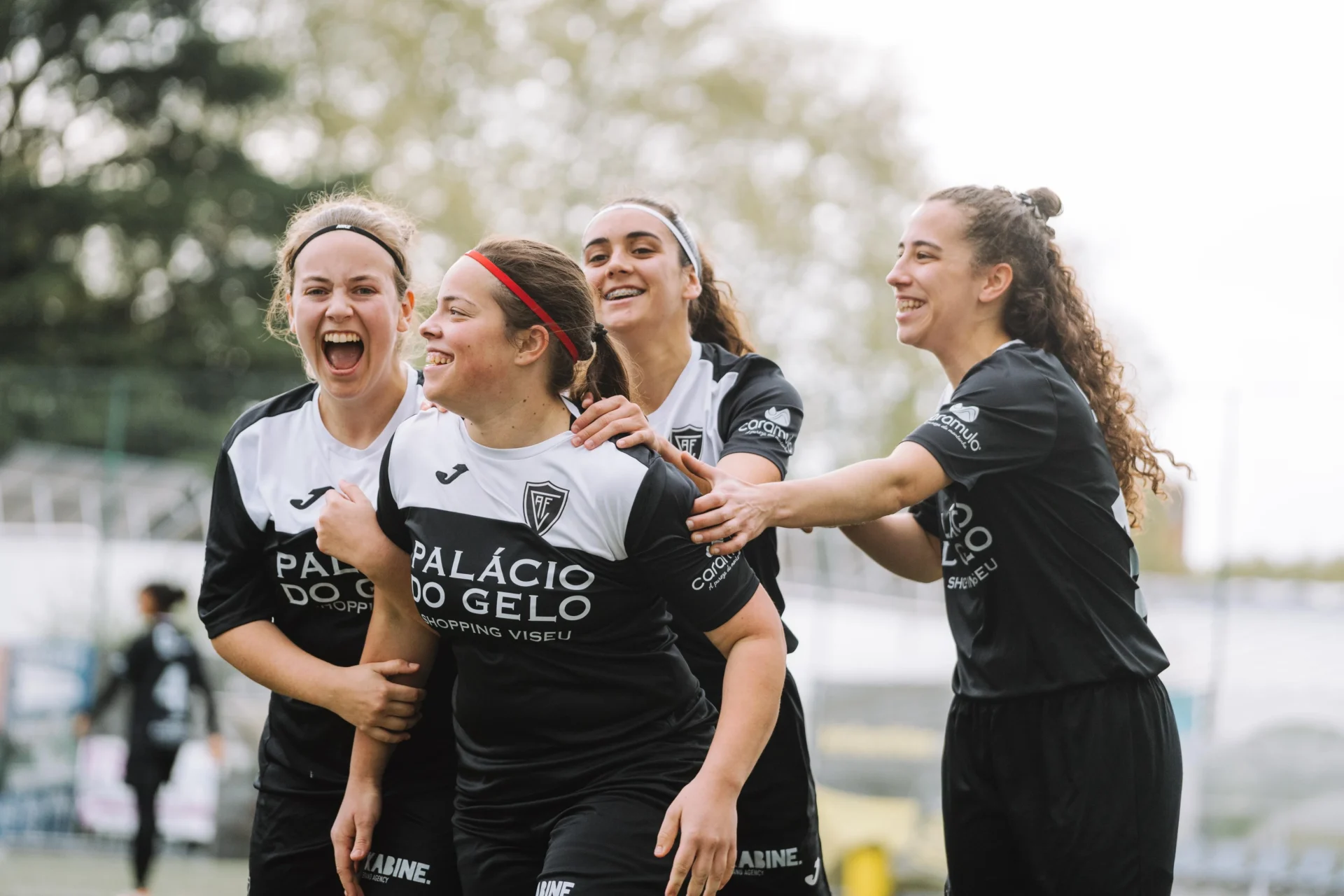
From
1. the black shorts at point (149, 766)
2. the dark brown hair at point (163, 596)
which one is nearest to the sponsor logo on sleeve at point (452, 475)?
the black shorts at point (149, 766)

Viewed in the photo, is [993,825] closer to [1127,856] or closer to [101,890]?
[1127,856]

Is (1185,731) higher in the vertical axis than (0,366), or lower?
lower

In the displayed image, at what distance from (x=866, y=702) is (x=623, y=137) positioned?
15400 millimetres

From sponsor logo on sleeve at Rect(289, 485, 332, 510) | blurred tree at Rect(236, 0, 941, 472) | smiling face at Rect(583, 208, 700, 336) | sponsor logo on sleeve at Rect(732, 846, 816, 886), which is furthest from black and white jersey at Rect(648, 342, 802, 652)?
blurred tree at Rect(236, 0, 941, 472)

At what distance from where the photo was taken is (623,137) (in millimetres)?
21875

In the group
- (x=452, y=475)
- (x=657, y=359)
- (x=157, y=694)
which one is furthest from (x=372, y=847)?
(x=157, y=694)

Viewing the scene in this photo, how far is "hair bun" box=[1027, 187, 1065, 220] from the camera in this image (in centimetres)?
373

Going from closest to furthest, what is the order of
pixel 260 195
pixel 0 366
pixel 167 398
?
pixel 167 398, pixel 0 366, pixel 260 195

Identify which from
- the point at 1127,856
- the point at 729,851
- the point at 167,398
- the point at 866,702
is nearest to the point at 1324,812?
the point at 866,702

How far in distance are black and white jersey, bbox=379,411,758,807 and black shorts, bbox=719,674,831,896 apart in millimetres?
672

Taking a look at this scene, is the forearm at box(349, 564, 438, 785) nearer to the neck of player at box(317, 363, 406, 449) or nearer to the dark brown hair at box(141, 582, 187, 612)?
the neck of player at box(317, 363, 406, 449)

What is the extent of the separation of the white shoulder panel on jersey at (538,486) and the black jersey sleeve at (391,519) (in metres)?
0.03

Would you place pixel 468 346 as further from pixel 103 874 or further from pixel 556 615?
pixel 103 874

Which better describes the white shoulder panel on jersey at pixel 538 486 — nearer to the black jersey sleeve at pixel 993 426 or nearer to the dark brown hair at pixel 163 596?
the black jersey sleeve at pixel 993 426
